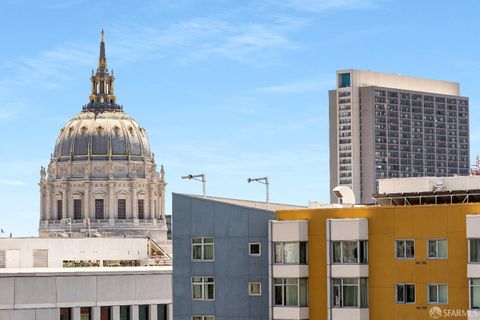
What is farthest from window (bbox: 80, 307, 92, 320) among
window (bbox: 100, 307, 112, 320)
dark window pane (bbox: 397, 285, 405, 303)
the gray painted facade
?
dark window pane (bbox: 397, 285, 405, 303)

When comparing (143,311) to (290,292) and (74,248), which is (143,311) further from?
(74,248)

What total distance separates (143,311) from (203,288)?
1416 inches

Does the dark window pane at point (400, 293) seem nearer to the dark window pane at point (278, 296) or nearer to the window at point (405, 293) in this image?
the window at point (405, 293)

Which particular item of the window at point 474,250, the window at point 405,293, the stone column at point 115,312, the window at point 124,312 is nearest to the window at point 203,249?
the window at point 405,293

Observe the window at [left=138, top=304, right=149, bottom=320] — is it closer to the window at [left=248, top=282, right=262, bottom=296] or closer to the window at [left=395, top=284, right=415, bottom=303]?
the window at [left=248, top=282, right=262, bottom=296]

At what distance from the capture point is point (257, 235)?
5834cm

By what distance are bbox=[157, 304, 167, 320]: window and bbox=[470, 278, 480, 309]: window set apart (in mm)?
45777

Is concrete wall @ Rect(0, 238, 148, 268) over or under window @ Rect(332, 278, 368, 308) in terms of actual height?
over

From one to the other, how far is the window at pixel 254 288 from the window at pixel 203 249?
226 cm

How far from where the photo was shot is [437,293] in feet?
176

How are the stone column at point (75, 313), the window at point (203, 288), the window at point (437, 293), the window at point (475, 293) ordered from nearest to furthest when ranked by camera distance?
the window at point (475, 293) < the window at point (437, 293) < the window at point (203, 288) < the stone column at point (75, 313)

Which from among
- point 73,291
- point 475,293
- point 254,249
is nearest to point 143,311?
point 73,291

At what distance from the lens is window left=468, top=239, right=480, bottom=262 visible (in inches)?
2061

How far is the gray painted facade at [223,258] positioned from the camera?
5835 centimetres
